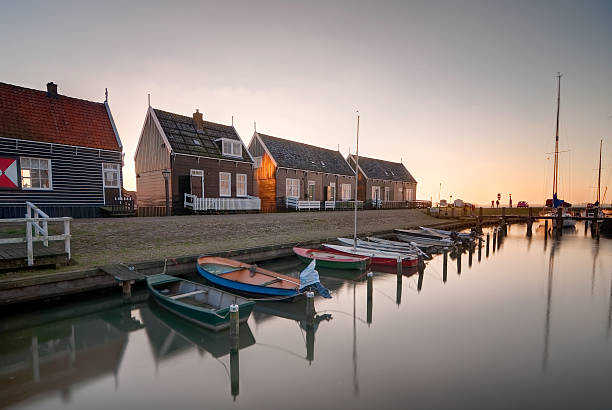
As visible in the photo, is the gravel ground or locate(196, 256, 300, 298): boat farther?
the gravel ground

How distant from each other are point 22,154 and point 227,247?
12.0 metres

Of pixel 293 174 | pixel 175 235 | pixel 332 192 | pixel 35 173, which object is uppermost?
pixel 293 174

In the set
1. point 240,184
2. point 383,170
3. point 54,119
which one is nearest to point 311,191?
point 240,184

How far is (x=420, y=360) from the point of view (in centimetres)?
678

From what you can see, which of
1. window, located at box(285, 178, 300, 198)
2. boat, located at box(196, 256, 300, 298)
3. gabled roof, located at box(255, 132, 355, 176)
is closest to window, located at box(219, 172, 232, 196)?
gabled roof, located at box(255, 132, 355, 176)

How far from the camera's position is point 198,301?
884cm

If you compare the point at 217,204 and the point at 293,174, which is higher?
the point at 293,174

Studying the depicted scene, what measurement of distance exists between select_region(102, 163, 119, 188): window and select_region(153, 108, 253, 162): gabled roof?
4226mm

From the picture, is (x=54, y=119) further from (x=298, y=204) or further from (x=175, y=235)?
(x=298, y=204)

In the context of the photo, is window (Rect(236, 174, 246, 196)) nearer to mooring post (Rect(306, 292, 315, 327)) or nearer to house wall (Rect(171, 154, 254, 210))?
house wall (Rect(171, 154, 254, 210))

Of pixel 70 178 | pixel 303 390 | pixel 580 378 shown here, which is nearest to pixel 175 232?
pixel 70 178

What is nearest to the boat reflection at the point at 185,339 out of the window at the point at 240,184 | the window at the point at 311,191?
the window at the point at 240,184

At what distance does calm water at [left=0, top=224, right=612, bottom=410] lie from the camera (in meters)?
5.38

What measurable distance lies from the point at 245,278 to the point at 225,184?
15.3 m
